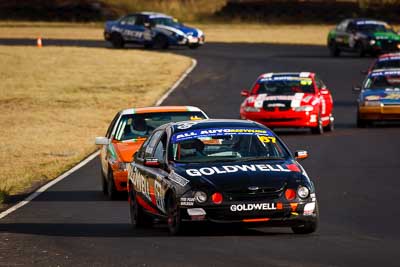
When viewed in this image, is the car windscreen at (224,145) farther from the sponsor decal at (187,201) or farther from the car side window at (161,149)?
the sponsor decal at (187,201)

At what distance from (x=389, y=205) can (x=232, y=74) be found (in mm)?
30848

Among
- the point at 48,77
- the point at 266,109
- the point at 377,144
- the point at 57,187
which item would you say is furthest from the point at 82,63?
the point at 57,187

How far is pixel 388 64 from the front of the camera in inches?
1382

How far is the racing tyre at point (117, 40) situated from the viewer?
59812mm

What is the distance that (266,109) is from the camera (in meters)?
29.5

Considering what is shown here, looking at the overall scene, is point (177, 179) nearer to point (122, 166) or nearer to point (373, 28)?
point (122, 166)

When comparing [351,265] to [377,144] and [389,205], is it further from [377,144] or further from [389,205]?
[377,144]

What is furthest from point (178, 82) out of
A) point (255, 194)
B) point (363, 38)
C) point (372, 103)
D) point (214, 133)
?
point (255, 194)

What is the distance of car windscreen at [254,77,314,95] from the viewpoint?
30.2m

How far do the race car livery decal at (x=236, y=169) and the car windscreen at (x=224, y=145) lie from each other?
474 millimetres

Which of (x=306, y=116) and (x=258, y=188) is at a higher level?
(x=258, y=188)

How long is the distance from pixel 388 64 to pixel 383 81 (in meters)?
3.85

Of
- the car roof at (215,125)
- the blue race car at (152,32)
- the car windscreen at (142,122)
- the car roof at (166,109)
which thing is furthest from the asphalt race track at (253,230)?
the blue race car at (152,32)

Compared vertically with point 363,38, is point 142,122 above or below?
above
